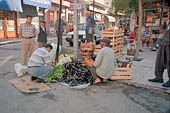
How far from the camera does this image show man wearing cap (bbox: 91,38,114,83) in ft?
14.9

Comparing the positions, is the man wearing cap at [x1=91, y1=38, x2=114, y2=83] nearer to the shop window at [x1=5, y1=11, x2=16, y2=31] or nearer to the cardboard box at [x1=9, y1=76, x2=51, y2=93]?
the cardboard box at [x1=9, y1=76, x2=51, y2=93]

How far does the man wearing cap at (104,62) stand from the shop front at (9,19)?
38.6ft

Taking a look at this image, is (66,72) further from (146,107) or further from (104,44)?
(146,107)

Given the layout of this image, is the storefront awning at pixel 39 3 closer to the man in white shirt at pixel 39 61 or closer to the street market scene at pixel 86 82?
the street market scene at pixel 86 82

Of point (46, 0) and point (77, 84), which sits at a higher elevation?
point (46, 0)

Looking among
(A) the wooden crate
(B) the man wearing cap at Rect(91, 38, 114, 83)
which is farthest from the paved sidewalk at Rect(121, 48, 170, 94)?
(B) the man wearing cap at Rect(91, 38, 114, 83)

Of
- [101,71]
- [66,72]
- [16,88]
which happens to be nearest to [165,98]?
[101,71]

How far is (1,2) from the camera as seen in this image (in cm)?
1282

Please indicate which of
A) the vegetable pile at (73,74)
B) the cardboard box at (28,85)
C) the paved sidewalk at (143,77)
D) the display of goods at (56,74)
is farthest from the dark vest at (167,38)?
the cardboard box at (28,85)

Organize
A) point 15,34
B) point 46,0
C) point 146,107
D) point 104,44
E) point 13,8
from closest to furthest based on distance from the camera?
1. point 146,107
2. point 104,44
3. point 13,8
4. point 15,34
5. point 46,0

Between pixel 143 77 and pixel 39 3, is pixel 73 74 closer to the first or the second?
pixel 143 77

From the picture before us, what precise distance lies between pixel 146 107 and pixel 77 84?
1.87m

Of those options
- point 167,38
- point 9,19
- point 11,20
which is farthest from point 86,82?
point 11,20

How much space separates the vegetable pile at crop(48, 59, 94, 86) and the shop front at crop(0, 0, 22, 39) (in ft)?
36.2
